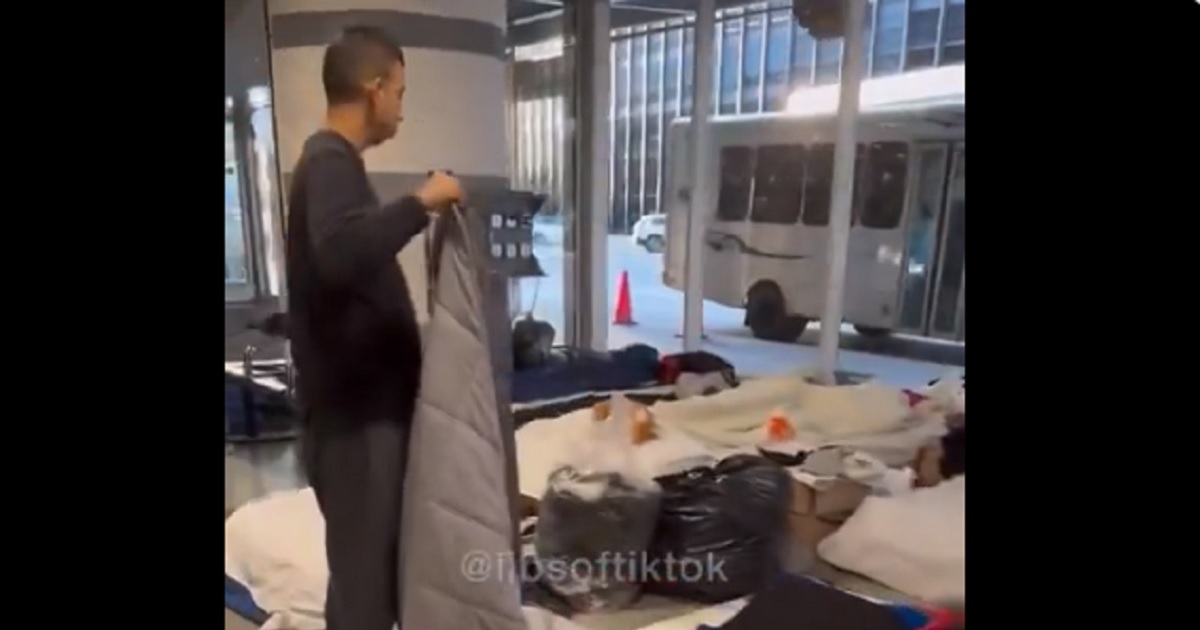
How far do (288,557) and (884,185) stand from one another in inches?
33.9

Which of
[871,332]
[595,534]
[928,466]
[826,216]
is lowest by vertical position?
[595,534]

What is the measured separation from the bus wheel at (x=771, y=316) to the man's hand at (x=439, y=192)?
0.37m

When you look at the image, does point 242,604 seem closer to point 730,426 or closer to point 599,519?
point 599,519

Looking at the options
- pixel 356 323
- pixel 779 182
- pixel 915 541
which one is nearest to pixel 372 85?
pixel 356 323

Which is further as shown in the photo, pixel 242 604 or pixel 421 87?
pixel 242 604

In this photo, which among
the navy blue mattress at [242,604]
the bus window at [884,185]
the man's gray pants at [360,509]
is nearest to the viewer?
the bus window at [884,185]

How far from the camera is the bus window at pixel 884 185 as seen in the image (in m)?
1.20

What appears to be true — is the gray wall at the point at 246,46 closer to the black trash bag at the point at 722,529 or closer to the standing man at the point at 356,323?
the standing man at the point at 356,323

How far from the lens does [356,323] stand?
4.15 ft

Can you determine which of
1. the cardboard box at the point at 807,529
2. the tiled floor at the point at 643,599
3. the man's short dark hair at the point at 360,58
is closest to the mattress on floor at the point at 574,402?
the tiled floor at the point at 643,599
